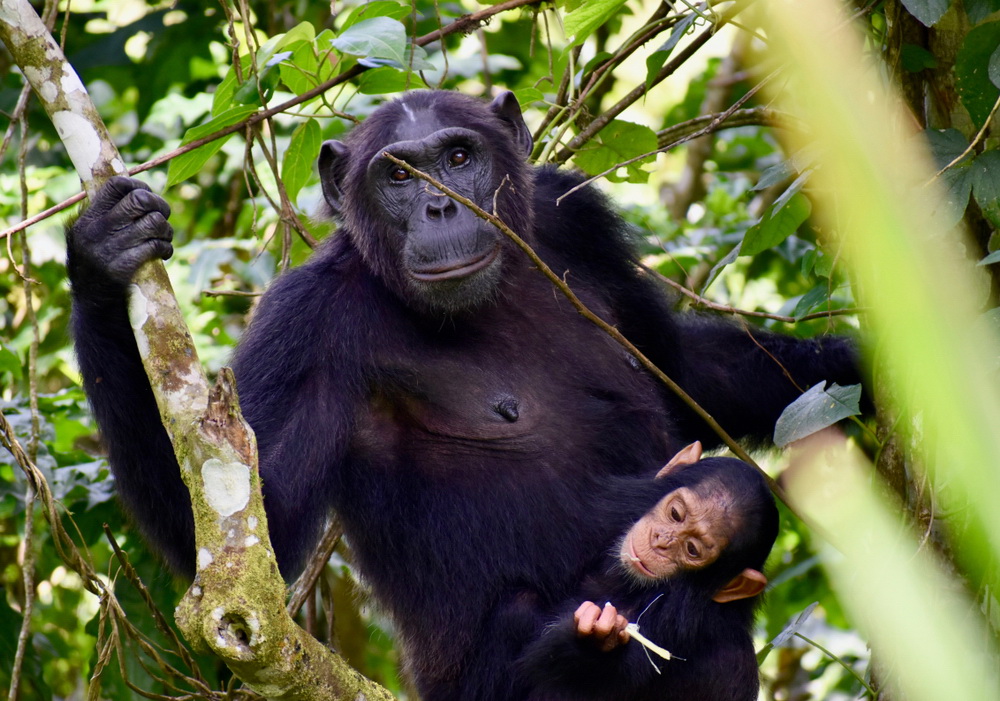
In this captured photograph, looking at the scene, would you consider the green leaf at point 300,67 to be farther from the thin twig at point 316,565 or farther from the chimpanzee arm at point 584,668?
the chimpanzee arm at point 584,668

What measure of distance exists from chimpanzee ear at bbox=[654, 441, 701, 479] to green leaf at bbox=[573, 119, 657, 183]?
121 centimetres

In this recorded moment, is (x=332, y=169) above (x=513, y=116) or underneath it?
underneath

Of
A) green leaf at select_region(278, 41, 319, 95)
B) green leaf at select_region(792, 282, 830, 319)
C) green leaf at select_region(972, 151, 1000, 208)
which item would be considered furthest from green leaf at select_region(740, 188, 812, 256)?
green leaf at select_region(278, 41, 319, 95)

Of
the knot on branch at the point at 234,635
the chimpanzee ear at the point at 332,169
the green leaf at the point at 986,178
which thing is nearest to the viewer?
the knot on branch at the point at 234,635

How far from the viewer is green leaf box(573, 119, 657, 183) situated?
177 inches

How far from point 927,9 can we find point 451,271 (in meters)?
1.65

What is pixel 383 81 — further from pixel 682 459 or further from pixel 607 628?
pixel 607 628

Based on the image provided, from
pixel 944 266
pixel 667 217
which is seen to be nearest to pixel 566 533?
pixel 944 266

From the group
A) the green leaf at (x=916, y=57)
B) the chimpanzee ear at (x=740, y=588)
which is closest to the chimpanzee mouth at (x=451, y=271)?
the chimpanzee ear at (x=740, y=588)

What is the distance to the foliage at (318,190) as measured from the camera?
11.7ft

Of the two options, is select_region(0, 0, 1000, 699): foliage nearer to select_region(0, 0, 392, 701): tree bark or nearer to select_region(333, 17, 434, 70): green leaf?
select_region(333, 17, 434, 70): green leaf

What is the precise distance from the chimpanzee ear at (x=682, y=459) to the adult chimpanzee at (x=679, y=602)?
0.43 ft

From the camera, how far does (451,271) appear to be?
12.0ft

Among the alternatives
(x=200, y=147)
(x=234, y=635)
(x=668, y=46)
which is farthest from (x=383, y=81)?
(x=234, y=635)
